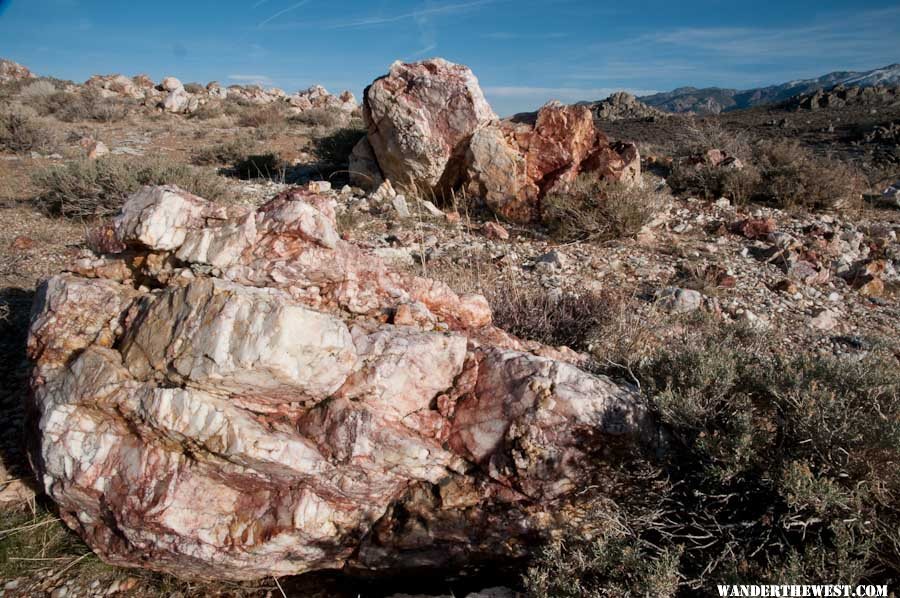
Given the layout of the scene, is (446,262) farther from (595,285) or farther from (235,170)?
(235,170)

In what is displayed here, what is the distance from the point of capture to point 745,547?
1.87 meters

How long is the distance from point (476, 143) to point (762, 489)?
19.3 feet

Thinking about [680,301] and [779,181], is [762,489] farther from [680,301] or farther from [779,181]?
[779,181]

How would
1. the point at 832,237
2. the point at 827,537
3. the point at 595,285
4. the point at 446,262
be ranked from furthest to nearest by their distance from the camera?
1. the point at 832,237
2. the point at 446,262
3. the point at 595,285
4. the point at 827,537

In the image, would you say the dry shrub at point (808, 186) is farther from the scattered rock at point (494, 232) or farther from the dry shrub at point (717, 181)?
the scattered rock at point (494, 232)

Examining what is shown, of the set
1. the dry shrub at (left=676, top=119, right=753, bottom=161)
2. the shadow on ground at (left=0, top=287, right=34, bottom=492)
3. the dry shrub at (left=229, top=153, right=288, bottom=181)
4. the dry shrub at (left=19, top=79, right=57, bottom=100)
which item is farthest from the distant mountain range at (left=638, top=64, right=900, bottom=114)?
the shadow on ground at (left=0, top=287, right=34, bottom=492)

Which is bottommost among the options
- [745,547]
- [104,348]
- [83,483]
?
[745,547]

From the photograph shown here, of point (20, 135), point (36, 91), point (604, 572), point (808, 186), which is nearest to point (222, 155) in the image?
point (20, 135)

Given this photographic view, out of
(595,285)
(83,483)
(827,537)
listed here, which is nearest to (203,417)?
(83,483)

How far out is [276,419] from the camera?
7.05 feet

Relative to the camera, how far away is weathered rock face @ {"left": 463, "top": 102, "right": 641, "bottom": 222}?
675cm

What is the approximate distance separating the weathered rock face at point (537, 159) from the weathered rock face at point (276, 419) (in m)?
4.71

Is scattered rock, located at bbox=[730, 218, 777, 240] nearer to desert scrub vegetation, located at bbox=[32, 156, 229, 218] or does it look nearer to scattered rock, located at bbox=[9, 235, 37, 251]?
desert scrub vegetation, located at bbox=[32, 156, 229, 218]

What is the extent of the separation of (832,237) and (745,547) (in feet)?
19.0
